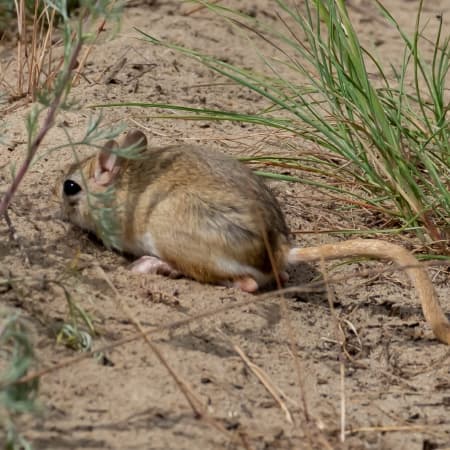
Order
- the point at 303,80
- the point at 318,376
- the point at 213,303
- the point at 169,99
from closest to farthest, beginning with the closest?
the point at 318,376, the point at 213,303, the point at 169,99, the point at 303,80

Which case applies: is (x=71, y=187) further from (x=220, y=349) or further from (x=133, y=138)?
(x=220, y=349)

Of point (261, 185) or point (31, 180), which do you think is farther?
point (31, 180)

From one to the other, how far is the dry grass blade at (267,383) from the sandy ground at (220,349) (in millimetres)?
21

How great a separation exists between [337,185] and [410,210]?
1.80 feet

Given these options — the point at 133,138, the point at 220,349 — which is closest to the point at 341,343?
the point at 220,349

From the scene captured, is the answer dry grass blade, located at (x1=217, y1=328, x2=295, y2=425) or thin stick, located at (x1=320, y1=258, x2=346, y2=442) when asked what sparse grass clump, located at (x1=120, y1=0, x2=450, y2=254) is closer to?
thin stick, located at (x1=320, y1=258, x2=346, y2=442)

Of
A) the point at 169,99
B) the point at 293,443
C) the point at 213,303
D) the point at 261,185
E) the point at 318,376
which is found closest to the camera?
the point at 293,443

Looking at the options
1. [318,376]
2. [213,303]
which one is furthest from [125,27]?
[318,376]

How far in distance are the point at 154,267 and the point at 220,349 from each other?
27.9 inches

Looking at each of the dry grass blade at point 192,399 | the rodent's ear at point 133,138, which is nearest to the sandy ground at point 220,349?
the dry grass blade at point 192,399

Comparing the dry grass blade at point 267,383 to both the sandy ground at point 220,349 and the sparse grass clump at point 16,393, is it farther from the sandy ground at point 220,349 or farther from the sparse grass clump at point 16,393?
the sparse grass clump at point 16,393

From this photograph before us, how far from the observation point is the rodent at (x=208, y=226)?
4383mm

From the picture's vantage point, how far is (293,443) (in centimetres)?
340

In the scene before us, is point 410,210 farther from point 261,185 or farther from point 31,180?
point 31,180
